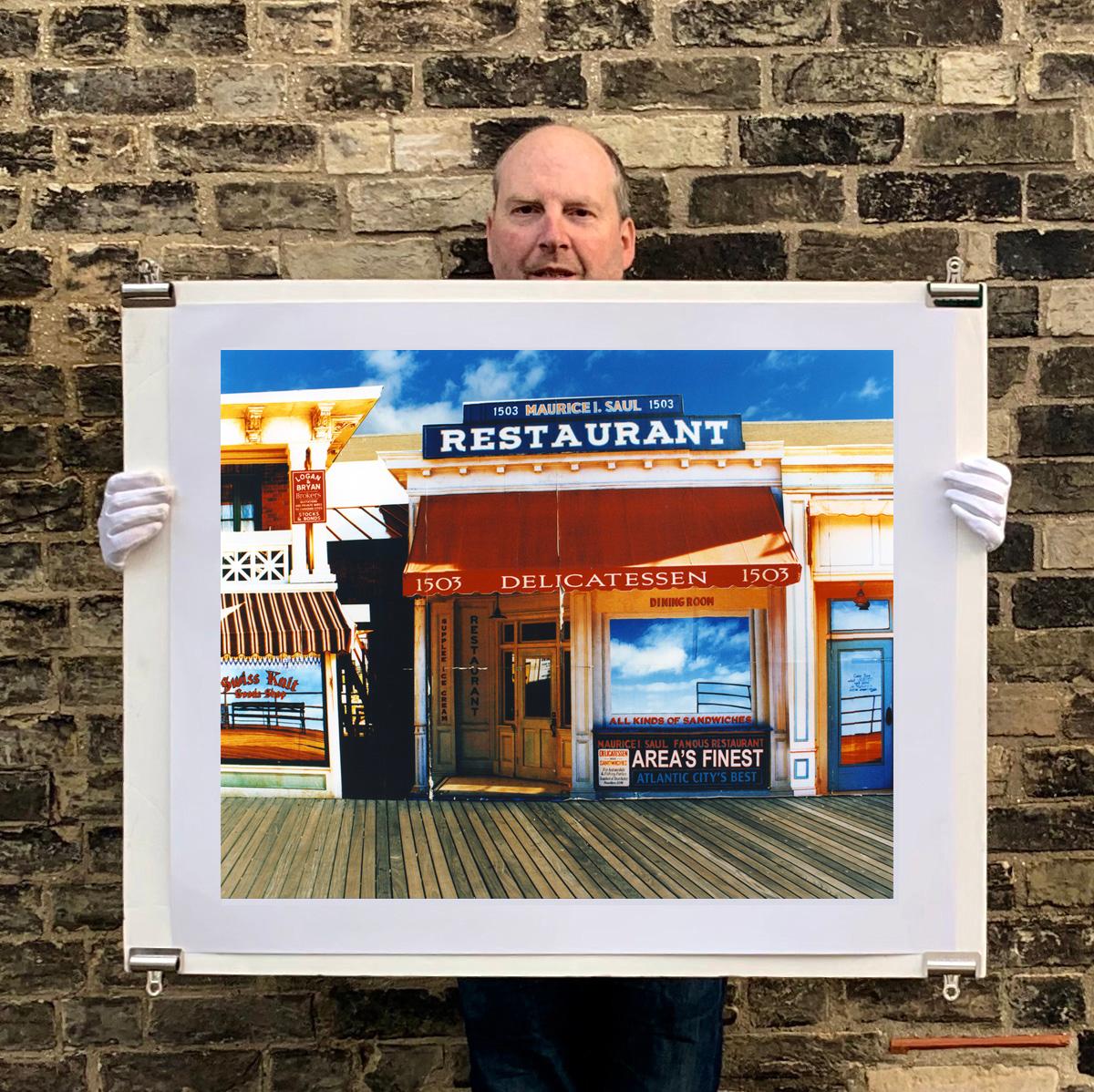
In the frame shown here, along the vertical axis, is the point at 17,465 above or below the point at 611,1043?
above

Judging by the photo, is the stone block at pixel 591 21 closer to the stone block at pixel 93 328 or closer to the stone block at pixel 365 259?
the stone block at pixel 365 259

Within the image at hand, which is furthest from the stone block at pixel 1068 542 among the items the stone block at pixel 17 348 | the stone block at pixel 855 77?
the stone block at pixel 17 348

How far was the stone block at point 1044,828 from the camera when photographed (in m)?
2.32

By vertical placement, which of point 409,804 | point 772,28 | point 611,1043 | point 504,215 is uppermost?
point 772,28

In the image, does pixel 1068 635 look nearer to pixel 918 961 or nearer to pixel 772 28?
pixel 918 961

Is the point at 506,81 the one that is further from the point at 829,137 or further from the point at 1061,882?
the point at 1061,882

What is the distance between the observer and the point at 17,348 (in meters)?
2.29

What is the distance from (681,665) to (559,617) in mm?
220

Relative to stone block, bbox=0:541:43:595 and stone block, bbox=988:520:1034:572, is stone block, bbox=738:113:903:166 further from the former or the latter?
stone block, bbox=0:541:43:595

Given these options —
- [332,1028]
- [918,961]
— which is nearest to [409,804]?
[918,961]

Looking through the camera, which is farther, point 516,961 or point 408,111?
point 408,111

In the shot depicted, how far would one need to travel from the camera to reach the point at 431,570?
1.55 metres

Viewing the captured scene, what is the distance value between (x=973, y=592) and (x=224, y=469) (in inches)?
50.2

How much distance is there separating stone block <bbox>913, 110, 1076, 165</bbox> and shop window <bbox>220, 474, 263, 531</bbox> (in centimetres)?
179
